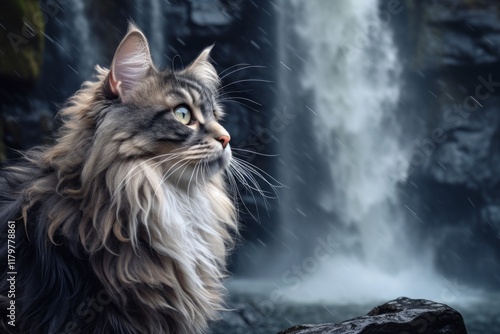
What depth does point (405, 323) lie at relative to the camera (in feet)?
9.69

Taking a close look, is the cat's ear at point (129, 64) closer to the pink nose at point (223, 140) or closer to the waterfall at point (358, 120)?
the pink nose at point (223, 140)

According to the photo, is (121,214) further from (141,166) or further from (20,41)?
(20,41)

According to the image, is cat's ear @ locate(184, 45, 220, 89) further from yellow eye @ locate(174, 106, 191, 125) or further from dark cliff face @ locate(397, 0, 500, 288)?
dark cliff face @ locate(397, 0, 500, 288)

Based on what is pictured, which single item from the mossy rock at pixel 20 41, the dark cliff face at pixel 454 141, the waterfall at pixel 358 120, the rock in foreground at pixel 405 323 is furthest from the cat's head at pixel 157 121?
the dark cliff face at pixel 454 141

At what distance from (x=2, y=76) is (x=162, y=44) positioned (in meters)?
3.71

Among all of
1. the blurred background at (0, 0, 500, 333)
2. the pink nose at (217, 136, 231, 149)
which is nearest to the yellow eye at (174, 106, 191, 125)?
the pink nose at (217, 136, 231, 149)

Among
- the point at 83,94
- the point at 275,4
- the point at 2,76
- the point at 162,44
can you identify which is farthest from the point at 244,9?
the point at 83,94

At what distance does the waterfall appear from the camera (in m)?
12.7

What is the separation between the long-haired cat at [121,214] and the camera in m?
2.63

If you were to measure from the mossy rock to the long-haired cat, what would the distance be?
5.85m

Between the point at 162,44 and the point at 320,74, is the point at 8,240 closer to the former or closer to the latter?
the point at 162,44

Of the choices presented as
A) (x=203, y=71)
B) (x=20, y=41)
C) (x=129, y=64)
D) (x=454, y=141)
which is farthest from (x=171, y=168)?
(x=454, y=141)

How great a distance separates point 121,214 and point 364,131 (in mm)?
10584

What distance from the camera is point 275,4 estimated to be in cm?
1280
